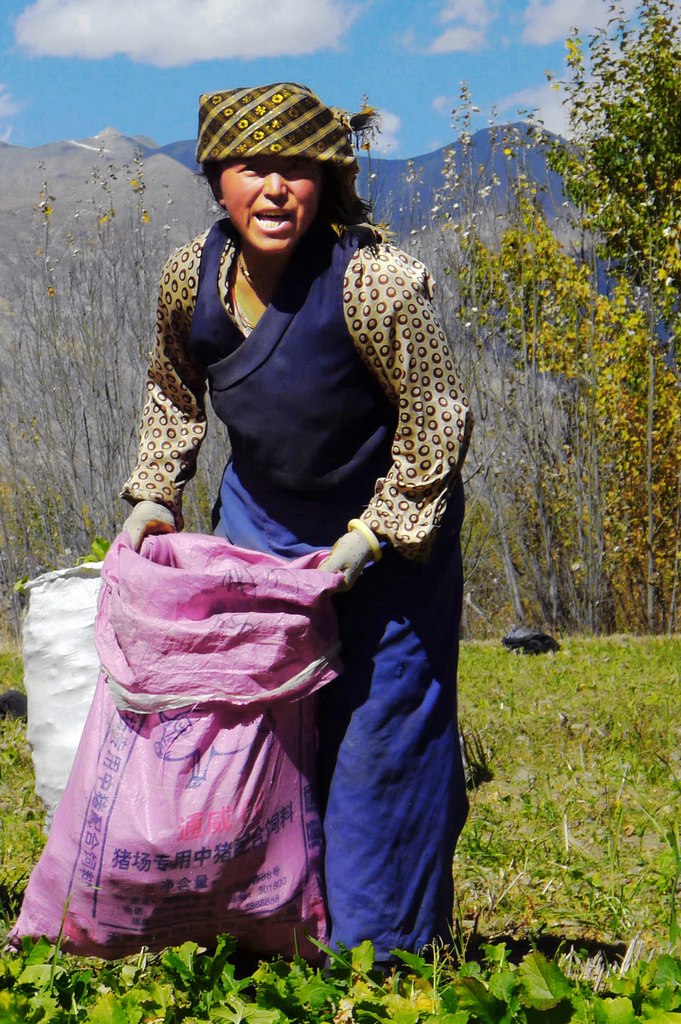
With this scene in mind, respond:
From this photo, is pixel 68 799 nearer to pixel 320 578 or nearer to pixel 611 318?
pixel 320 578

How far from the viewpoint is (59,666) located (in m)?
3.04

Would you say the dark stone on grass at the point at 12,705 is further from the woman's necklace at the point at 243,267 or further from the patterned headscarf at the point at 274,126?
the patterned headscarf at the point at 274,126

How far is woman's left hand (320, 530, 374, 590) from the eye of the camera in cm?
199

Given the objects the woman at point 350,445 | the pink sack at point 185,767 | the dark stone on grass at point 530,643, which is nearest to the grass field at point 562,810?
the woman at point 350,445

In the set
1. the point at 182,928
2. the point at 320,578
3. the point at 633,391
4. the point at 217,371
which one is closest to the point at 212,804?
the point at 182,928

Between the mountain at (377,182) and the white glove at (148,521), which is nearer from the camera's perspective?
the white glove at (148,521)

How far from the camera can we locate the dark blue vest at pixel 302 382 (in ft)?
6.63

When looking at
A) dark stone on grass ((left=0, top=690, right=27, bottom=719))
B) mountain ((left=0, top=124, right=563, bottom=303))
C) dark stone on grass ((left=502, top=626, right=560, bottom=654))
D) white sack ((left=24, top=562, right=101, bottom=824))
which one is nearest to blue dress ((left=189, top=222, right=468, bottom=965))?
white sack ((left=24, top=562, right=101, bottom=824))

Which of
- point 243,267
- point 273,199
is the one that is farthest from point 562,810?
point 273,199

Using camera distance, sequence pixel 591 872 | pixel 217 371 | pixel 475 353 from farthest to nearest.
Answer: pixel 475 353 < pixel 591 872 < pixel 217 371

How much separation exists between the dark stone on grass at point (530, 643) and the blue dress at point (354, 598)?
4.32 metres

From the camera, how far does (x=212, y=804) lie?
6.16ft

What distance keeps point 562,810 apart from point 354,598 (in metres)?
1.86

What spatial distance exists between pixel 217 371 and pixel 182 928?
3.43 ft
